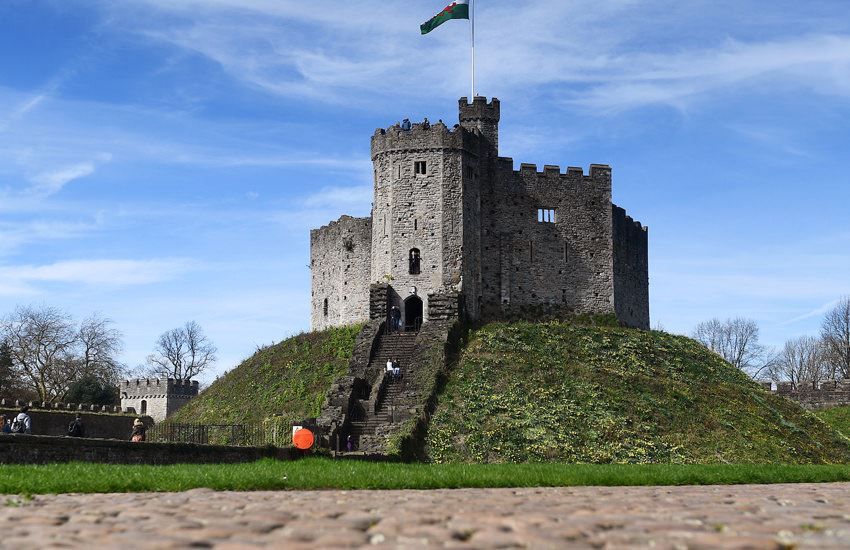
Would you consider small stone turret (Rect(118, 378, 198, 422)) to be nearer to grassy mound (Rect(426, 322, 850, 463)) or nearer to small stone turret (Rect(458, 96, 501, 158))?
small stone turret (Rect(458, 96, 501, 158))

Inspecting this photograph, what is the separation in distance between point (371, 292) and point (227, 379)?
8507 millimetres

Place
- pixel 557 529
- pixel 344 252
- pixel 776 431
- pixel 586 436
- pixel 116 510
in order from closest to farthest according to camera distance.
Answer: pixel 557 529 < pixel 116 510 < pixel 586 436 < pixel 776 431 < pixel 344 252

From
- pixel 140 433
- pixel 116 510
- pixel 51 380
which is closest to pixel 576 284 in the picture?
pixel 140 433

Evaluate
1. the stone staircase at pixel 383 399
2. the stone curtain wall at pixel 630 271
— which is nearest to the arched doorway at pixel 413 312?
the stone staircase at pixel 383 399

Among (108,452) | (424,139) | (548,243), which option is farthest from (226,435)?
(548,243)

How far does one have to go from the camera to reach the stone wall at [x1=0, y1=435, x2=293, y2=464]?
20750mm

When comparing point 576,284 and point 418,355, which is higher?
point 576,284

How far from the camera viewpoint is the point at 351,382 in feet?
139

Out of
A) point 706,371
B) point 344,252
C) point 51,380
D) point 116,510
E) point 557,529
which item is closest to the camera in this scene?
point 557,529

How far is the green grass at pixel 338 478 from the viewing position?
16.0m

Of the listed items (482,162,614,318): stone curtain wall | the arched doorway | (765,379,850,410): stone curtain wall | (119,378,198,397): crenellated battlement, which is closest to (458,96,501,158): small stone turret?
(482,162,614,318): stone curtain wall

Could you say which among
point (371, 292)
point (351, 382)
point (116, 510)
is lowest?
point (116, 510)

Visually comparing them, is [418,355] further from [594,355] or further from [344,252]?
[344,252]

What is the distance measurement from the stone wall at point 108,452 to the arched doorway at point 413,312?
24.0 meters
